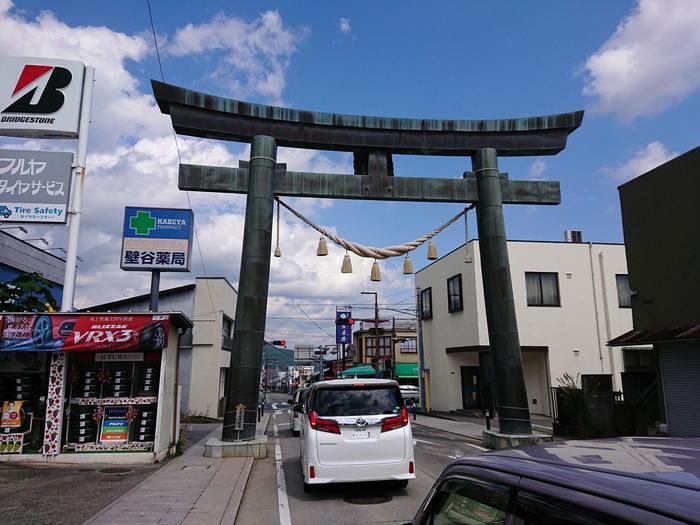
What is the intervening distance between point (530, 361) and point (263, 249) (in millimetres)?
18884

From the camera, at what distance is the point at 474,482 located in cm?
A: 231

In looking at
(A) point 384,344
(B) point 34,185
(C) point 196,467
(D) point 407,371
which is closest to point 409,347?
(D) point 407,371

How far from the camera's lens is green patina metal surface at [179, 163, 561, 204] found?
13766 millimetres

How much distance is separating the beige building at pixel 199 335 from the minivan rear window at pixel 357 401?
21067mm

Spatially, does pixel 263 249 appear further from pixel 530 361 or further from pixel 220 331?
pixel 530 361

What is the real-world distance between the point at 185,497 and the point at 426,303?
83.5 ft

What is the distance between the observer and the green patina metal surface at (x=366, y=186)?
45.2 ft

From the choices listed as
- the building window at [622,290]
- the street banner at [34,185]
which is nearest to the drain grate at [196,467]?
the street banner at [34,185]

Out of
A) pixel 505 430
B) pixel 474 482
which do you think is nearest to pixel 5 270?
pixel 505 430

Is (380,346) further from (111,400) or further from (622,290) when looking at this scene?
(111,400)

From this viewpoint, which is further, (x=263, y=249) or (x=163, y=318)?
(x=263, y=249)

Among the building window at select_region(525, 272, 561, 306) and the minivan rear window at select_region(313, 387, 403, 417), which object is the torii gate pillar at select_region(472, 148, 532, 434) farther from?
the building window at select_region(525, 272, 561, 306)

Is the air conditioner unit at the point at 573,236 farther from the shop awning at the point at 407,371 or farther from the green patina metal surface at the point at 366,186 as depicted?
the shop awning at the point at 407,371

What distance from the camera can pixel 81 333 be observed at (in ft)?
39.1
